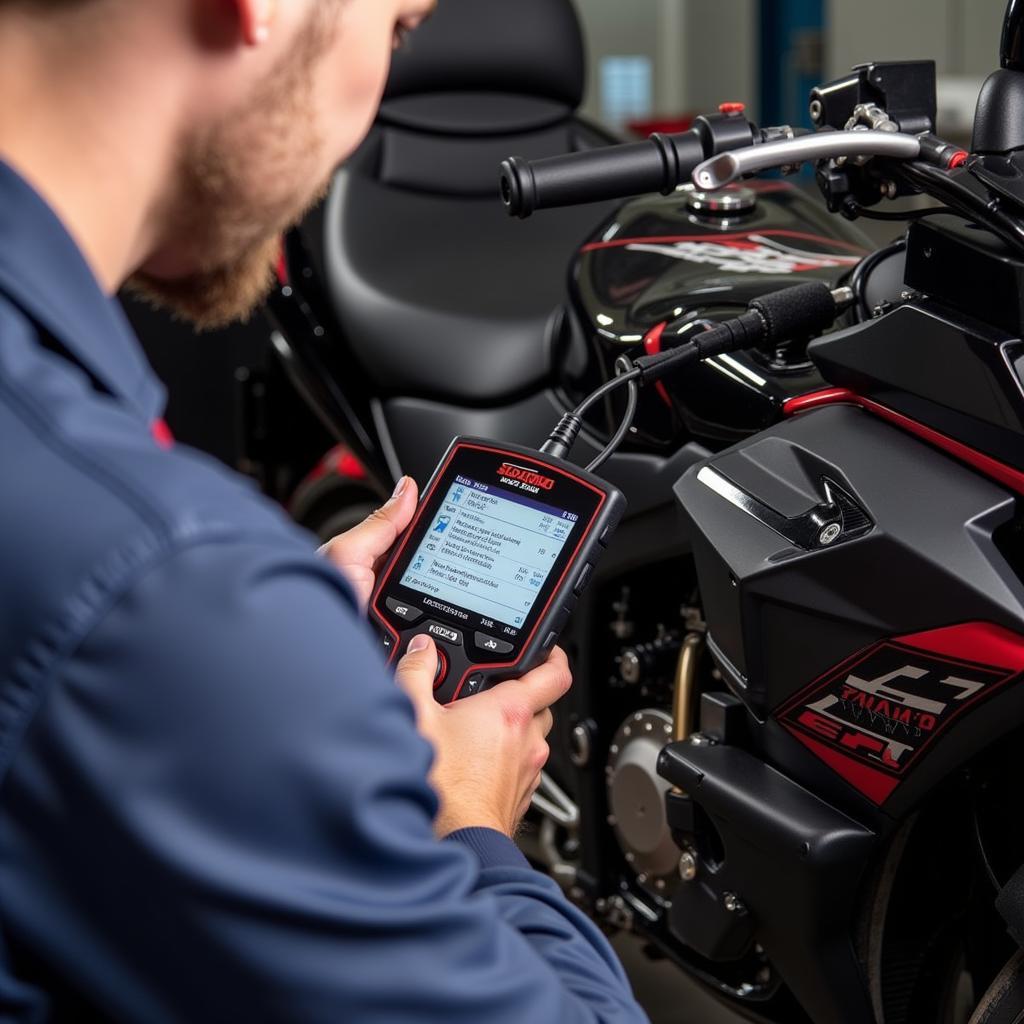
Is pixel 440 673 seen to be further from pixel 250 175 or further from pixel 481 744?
pixel 250 175

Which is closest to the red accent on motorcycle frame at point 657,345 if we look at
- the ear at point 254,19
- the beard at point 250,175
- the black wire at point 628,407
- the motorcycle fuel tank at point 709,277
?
the motorcycle fuel tank at point 709,277

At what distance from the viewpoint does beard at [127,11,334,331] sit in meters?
0.56

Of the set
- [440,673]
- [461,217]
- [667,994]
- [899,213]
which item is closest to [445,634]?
[440,673]

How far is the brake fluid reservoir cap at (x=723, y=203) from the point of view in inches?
53.1

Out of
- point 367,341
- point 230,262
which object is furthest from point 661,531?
point 230,262

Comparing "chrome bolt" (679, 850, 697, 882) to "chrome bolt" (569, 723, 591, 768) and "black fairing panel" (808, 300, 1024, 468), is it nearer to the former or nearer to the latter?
"chrome bolt" (569, 723, 591, 768)

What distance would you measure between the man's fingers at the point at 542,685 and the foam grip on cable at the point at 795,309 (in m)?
0.29

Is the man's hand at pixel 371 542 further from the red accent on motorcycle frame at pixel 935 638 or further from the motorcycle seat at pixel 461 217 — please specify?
the motorcycle seat at pixel 461 217

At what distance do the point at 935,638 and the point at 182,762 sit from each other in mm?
500

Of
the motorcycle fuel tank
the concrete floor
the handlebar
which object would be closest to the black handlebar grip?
the handlebar

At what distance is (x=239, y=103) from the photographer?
1.82 ft

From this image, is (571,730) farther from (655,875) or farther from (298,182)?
(298,182)

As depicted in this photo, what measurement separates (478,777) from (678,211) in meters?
0.80

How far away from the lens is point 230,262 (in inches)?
25.0
